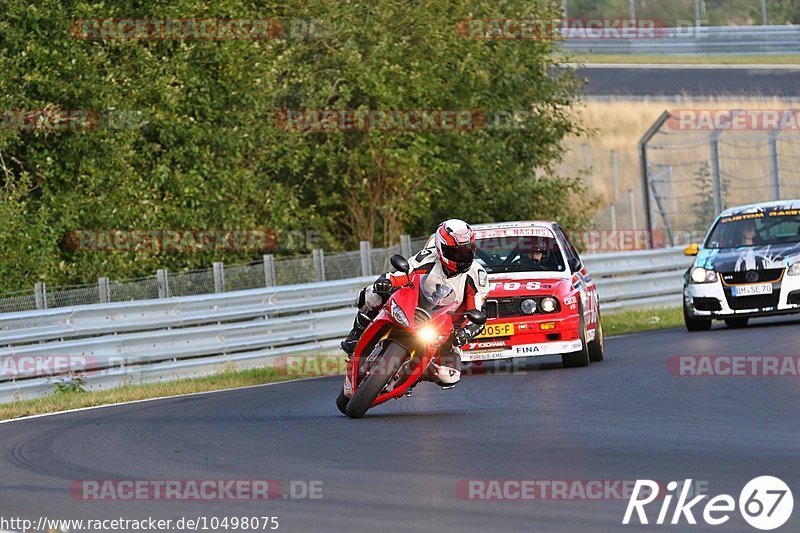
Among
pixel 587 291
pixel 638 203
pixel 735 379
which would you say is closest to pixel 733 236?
pixel 587 291

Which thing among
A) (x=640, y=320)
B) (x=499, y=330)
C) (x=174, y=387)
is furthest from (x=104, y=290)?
(x=640, y=320)

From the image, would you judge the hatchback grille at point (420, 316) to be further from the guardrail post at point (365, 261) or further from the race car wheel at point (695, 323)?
the guardrail post at point (365, 261)

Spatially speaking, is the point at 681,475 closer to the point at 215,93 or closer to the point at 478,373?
the point at 478,373

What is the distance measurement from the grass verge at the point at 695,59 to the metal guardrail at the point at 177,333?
24090 millimetres

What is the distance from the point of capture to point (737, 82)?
133 ft

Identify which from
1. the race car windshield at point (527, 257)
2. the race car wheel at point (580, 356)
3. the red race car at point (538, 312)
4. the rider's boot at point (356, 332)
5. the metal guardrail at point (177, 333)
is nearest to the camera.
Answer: the rider's boot at point (356, 332)

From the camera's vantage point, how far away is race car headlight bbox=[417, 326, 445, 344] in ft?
37.5

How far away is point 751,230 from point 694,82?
21.6 meters

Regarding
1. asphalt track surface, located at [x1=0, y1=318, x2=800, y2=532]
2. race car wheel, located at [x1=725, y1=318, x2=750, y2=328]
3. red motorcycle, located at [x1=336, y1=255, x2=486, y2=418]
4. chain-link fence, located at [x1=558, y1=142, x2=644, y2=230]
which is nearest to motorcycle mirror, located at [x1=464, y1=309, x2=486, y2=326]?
red motorcycle, located at [x1=336, y1=255, x2=486, y2=418]

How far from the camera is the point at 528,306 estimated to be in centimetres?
1563

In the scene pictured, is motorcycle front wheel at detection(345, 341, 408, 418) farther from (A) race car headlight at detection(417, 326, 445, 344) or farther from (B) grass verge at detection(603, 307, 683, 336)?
(B) grass verge at detection(603, 307, 683, 336)

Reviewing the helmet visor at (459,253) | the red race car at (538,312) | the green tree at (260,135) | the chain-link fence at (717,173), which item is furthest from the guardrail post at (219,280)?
the helmet visor at (459,253)

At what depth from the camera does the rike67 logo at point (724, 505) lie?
6676 mm

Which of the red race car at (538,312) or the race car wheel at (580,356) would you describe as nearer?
the red race car at (538,312)
